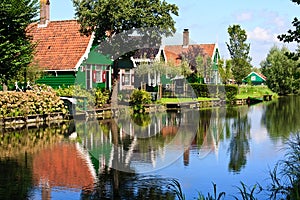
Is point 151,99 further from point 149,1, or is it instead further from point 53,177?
point 53,177

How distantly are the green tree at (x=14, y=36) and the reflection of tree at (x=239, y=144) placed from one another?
33.3 feet

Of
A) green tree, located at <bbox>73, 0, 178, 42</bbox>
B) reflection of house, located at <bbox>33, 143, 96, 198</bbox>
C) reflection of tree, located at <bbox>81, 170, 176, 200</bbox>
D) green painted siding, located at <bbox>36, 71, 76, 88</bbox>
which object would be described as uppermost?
green tree, located at <bbox>73, 0, 178, 42</bbox>

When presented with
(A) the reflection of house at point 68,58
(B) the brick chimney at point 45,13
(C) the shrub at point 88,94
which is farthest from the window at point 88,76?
(B) the brick chimney at point 45,13

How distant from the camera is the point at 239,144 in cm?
1684

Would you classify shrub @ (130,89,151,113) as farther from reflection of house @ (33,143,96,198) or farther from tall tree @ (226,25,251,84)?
tall tree @ (226,25,251,84)

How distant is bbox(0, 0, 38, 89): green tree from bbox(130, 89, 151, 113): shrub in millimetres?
8834

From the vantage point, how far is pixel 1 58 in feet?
72.2

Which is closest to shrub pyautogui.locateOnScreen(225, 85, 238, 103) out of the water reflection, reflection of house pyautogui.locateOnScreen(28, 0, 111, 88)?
reflection of house pyautogui.locateOnScreen(28, 0, 111, 88)

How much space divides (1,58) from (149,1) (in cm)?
984

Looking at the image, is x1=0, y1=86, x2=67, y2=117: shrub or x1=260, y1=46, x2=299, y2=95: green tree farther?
x1=260, y1=46, x2=299, y2=95: green tree

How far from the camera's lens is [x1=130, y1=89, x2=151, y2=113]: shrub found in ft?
102

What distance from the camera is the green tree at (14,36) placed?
22156mm

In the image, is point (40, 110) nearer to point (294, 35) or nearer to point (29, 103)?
point (29, 103)

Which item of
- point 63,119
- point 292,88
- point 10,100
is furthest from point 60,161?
point 292,88
